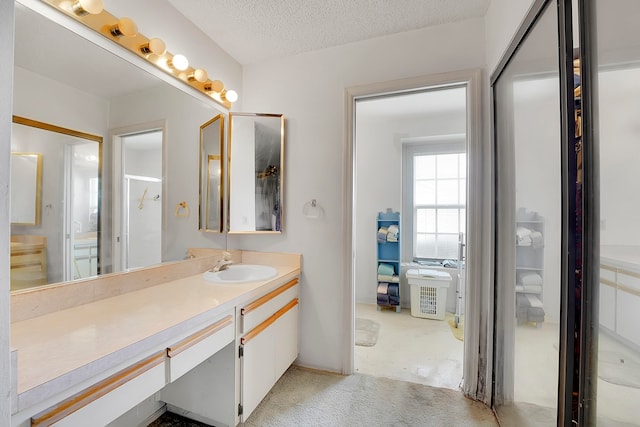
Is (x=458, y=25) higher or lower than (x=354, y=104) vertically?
higher

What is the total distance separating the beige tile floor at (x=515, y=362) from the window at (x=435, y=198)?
0.96 m

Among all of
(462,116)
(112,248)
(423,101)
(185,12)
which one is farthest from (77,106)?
(462,116)

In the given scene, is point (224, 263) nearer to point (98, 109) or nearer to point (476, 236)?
point (98, 109)

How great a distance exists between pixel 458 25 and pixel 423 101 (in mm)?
1299

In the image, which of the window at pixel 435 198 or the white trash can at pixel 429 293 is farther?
the window at pixel 435 198

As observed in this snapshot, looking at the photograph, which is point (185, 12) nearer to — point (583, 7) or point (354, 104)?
point (354, 104)

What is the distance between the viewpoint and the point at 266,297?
1.66 m

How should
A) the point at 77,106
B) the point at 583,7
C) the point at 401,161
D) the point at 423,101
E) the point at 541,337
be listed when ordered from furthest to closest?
1. the point at 401,161
2. the point at 423,101
3. the point at 77,106
4. the point at 541,337
5. the point at 583,7

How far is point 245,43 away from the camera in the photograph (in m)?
2.04

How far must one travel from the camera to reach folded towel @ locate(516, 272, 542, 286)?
1.13m

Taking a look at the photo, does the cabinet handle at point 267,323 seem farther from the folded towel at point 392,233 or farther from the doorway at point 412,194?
the folded towel at point 392,233

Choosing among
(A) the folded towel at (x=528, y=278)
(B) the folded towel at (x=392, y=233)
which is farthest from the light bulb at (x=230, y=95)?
(B) the folded towel at (x=392, y=233)

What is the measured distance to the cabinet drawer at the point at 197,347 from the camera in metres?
1.05

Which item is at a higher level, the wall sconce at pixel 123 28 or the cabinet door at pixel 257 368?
the wall sconce at pixel 123 28
